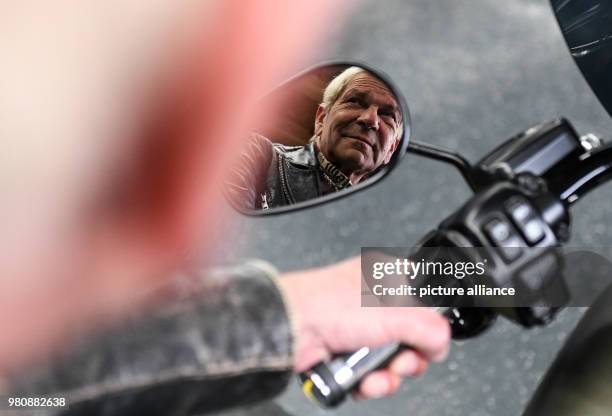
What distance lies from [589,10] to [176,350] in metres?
0.38

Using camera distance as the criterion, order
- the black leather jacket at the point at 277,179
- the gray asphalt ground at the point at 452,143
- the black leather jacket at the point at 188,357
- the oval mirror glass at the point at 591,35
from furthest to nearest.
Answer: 1. the gray asphalt ground at the point at 452,143
2. the oval mirror glass at the point at 591,35
3. the black leather jacket at the point at 277,179
4. the black leather jacket at the point at 188,357

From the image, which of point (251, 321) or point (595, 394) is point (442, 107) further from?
point (251, 321)

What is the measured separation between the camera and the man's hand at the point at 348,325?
1.28 ft

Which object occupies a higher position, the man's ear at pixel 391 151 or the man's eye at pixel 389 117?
the man's eye at pixel 389 117

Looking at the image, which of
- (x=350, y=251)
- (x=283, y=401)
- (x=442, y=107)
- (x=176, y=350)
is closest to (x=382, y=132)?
(x=176, y=350)

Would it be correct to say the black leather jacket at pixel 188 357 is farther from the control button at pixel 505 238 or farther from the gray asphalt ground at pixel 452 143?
the gray asphalt ground at pixel 452 143

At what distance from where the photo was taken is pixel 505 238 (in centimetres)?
40

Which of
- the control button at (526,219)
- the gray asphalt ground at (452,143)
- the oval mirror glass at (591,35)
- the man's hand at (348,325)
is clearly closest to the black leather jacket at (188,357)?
the man's hand at (348,325)

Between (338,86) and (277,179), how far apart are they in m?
0.07

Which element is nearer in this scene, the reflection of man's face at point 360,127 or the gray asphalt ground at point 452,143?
the reflection of man's face at point 360,127

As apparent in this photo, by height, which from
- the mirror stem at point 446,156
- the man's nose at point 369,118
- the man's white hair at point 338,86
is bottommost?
the mirror stem at point 446,156

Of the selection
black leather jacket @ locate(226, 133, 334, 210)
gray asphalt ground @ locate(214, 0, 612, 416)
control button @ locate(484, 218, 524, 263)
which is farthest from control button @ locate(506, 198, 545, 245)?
gray asphalt ground @ locate(214, 0, 612, 416)

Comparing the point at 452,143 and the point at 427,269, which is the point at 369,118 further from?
the point at 452,143

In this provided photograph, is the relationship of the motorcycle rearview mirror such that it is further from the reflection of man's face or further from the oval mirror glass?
the oval mirror glass
